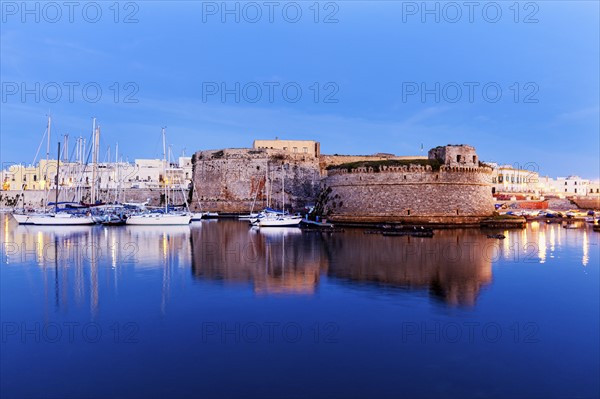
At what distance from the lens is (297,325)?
721 centimetres

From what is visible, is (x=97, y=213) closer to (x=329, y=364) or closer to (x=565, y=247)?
(x=565, y=247)

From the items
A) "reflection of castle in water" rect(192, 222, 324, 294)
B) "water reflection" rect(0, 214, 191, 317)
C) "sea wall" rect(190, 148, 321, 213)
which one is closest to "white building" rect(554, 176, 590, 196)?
"sea wall" rect(190, 148, 321, 213)

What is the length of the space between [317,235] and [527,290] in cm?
1086

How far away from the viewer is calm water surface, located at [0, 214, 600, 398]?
5215 mm

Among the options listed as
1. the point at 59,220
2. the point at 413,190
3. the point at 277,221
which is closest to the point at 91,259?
the point at 277,221

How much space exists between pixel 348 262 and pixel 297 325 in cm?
567

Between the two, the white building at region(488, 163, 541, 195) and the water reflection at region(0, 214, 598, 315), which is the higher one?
the white building at region(488, 163, 541, 195)

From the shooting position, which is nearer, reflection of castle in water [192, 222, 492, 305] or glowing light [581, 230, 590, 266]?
reflection of castle in water [192, 222, 492, 305]

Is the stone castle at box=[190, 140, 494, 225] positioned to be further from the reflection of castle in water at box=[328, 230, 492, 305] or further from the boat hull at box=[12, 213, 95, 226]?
the boat hull at box=[12, 213, 95, 226]

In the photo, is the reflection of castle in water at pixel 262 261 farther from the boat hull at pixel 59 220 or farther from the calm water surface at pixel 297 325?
the boat hull at pixel 59 220

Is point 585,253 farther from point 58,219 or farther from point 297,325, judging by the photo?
point 58,219

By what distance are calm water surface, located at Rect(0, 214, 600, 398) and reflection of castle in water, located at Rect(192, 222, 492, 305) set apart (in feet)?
0.26

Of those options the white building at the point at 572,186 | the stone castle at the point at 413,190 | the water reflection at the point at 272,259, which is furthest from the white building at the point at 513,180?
the water reflection at the point at 272,259

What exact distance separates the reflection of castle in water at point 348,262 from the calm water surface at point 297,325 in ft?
0.26
